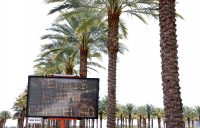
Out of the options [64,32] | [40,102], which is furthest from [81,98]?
[64,32]

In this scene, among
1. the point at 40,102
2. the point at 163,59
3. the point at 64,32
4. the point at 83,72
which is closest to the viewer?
the point at 163,59

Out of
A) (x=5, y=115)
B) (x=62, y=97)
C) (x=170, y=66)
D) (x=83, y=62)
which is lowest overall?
(x=62, y=97)

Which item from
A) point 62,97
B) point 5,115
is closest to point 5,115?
point 5,115

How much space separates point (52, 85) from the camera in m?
18.6

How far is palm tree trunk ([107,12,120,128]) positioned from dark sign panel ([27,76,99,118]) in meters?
1.45

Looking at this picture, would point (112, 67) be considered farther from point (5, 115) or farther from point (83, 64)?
point (5, 115)

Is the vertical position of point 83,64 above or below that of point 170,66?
above

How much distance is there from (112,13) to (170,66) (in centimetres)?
1053

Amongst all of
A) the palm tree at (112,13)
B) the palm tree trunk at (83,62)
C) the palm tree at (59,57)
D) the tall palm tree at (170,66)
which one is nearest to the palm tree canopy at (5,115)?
the palm tree at (59,57)

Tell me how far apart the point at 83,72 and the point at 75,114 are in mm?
9928

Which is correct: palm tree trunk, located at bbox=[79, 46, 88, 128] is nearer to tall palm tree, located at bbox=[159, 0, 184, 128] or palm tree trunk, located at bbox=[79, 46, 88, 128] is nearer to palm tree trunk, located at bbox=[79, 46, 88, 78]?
palm tree trunk, located at bbox=[79, 46, 88, 78]

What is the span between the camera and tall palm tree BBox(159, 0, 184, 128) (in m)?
10.5

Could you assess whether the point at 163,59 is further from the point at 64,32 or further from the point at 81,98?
the point at 64,32

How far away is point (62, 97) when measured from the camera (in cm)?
1842
